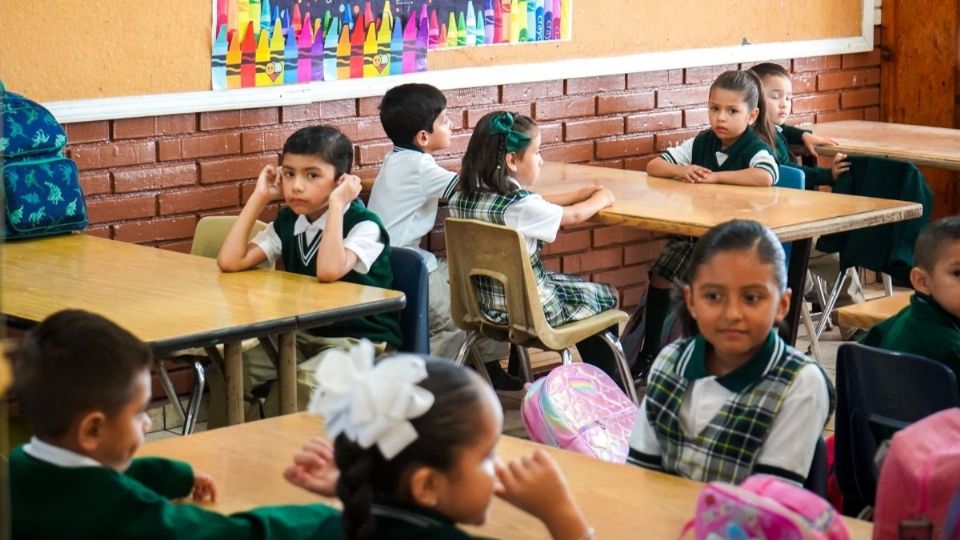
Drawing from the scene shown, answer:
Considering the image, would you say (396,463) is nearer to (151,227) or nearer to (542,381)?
(542,381)

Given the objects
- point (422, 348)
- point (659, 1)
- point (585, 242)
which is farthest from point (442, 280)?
point (659, 1)

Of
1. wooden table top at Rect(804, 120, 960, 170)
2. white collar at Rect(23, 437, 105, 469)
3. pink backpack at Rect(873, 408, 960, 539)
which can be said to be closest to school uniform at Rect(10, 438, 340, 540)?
white collar at Rect(23, 437, 105, 469)

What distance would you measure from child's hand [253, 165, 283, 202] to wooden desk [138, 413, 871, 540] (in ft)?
5.20

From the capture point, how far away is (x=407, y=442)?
1.61m

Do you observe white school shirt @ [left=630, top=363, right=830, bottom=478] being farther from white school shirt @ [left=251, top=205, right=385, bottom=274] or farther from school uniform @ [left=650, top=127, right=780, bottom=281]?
school uniform @ [left=650, top=127, right=780, bottom=281]

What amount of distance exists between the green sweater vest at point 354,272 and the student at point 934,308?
4.24 ft

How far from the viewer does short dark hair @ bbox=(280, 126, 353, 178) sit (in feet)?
13.0

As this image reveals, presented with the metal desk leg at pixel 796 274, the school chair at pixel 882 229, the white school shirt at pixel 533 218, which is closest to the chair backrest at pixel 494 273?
the white school shirt at pixel 533 218

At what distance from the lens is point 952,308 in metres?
2.99

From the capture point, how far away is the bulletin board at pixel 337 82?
433 centimetres

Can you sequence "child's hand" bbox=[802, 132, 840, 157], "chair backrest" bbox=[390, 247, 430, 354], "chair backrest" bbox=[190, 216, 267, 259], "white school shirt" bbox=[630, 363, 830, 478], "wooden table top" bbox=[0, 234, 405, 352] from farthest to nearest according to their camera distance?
"child's hand" bbox=[802, 132, 840, 157] < "chair backrest" bbox=[190, 216, 267, 259] < "chair backrest" bbox=[390, 247, 430, 354] < "wooden table top" bbox=[0, 234, 405, 352] < "white school shirt" bbox=[630, 363, 830, 478]

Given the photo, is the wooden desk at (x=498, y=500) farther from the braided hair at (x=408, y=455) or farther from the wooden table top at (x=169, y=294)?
the wooden table top at (x=169, y=294)

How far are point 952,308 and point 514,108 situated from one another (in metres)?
2.75

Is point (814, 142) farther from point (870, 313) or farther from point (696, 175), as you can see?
point (870, 313)
